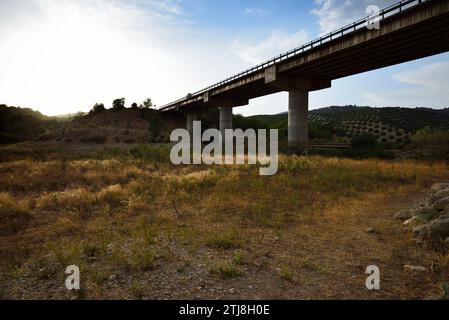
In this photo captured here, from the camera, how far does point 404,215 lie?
10.2m

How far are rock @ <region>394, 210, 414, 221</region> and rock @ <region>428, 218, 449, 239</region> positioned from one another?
218cm

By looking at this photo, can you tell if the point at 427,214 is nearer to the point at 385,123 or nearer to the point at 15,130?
the point at 15,130

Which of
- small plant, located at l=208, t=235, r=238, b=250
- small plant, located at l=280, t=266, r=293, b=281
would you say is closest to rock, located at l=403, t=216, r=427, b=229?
small plant, located at l=280, t=266, r=293, b=281

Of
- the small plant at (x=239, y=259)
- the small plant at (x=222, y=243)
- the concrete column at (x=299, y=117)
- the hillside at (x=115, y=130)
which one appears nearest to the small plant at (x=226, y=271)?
the small plant at (x=239, y=259)

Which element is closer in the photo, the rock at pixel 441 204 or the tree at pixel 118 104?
the rock at pixel 441 204

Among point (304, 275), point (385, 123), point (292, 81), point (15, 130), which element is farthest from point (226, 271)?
point (385, 123)

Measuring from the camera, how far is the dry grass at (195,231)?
611 cm

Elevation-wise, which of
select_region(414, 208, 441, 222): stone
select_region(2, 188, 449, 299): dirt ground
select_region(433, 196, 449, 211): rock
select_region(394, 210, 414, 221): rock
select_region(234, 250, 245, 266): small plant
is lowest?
select_region(2, 188, 449, 299): dirt ground

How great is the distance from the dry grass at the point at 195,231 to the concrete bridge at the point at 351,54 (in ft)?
36.2

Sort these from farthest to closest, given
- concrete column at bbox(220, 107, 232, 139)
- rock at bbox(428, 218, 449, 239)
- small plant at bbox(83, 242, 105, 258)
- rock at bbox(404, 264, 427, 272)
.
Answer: concrete column at bbox(220, 107, 232, 139), rock at bbox(428, 218, 449, 239), small plant at bbox(83, 242, 105, 258), rock at bbox(404, 264, 427, 272)

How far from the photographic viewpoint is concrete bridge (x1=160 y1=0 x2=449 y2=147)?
19969 millimetres

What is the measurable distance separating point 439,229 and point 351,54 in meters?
22.9

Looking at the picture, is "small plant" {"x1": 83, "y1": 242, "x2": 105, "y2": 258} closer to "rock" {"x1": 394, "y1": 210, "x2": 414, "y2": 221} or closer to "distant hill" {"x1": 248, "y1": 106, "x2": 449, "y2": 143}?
"rock" {"x1": 394, "y1": 210, "x2": 414, "y2": 221}

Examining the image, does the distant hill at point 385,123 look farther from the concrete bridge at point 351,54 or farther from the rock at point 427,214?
the rock at point 427,214
